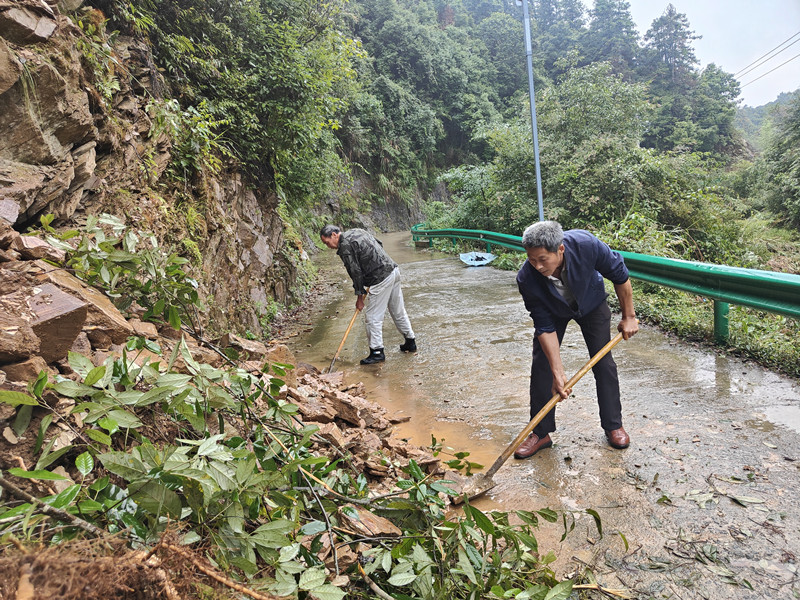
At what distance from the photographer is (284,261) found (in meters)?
9.01

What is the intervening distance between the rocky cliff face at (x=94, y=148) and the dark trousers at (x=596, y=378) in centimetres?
331

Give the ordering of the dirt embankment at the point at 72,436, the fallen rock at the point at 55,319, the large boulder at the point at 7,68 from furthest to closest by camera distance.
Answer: the large boulder at the point at 7,68
the fallen rock at the point at 55,319
the dirt embankment at the point at 72,436

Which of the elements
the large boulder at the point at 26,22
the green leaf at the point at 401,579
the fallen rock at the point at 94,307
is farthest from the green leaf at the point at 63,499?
the large boulder at the point at 26,22

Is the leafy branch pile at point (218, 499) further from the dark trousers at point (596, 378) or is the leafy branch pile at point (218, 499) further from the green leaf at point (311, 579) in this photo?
the dark trousers at point (596, 378)

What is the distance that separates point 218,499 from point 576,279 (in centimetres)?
262

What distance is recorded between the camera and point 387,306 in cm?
615

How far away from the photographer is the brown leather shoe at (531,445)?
10.2ft

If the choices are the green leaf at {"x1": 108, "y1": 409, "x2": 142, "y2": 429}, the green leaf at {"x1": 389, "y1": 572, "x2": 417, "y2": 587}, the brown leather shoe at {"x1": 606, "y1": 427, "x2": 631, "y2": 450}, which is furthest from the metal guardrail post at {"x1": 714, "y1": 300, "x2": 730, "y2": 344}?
the green leaf at {"x1": 108, "y1": 409, "x2": 142, "y2": 429}

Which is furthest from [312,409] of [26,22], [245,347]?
[26,22]

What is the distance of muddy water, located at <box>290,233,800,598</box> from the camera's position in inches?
79.9

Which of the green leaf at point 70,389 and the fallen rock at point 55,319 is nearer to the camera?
the green leaf at point 70,389

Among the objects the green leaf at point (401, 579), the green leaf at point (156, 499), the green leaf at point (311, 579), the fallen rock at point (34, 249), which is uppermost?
the fallen rock at point (34, 249)

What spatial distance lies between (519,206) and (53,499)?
547 inches

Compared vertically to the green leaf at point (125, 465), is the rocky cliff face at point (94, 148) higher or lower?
higher
